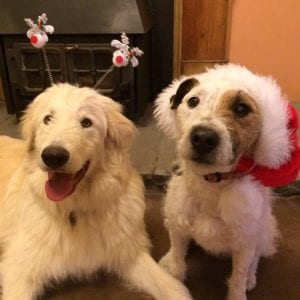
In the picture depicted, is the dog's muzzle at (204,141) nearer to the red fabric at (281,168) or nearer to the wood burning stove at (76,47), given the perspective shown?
the red fabric at (281,168)

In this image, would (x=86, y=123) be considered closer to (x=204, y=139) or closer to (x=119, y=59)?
(x=119, y=59)

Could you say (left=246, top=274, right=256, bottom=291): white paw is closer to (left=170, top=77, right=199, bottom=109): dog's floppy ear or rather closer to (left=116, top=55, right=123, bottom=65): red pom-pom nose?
(left=170, top=77, right=199, bottom=109): dog's floppy ear

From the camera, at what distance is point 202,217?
1.34 meters

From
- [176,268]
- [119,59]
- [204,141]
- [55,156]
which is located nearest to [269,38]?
[119,59]

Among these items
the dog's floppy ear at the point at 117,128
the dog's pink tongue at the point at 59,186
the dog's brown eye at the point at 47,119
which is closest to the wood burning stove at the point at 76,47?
the dog's floppy ear at the point at 117,128

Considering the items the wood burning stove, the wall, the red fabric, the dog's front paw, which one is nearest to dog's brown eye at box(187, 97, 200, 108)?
the red fabric

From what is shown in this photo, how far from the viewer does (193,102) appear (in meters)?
1.17

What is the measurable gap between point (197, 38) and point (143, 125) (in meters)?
0.83

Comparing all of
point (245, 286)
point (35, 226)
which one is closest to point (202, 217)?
point (245, 286)

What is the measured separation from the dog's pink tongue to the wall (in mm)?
2211

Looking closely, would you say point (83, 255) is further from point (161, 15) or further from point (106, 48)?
point (161, 15)

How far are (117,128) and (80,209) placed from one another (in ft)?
1.10

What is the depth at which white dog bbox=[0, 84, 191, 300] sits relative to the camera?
1.34 m

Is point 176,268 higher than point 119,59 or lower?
lower
